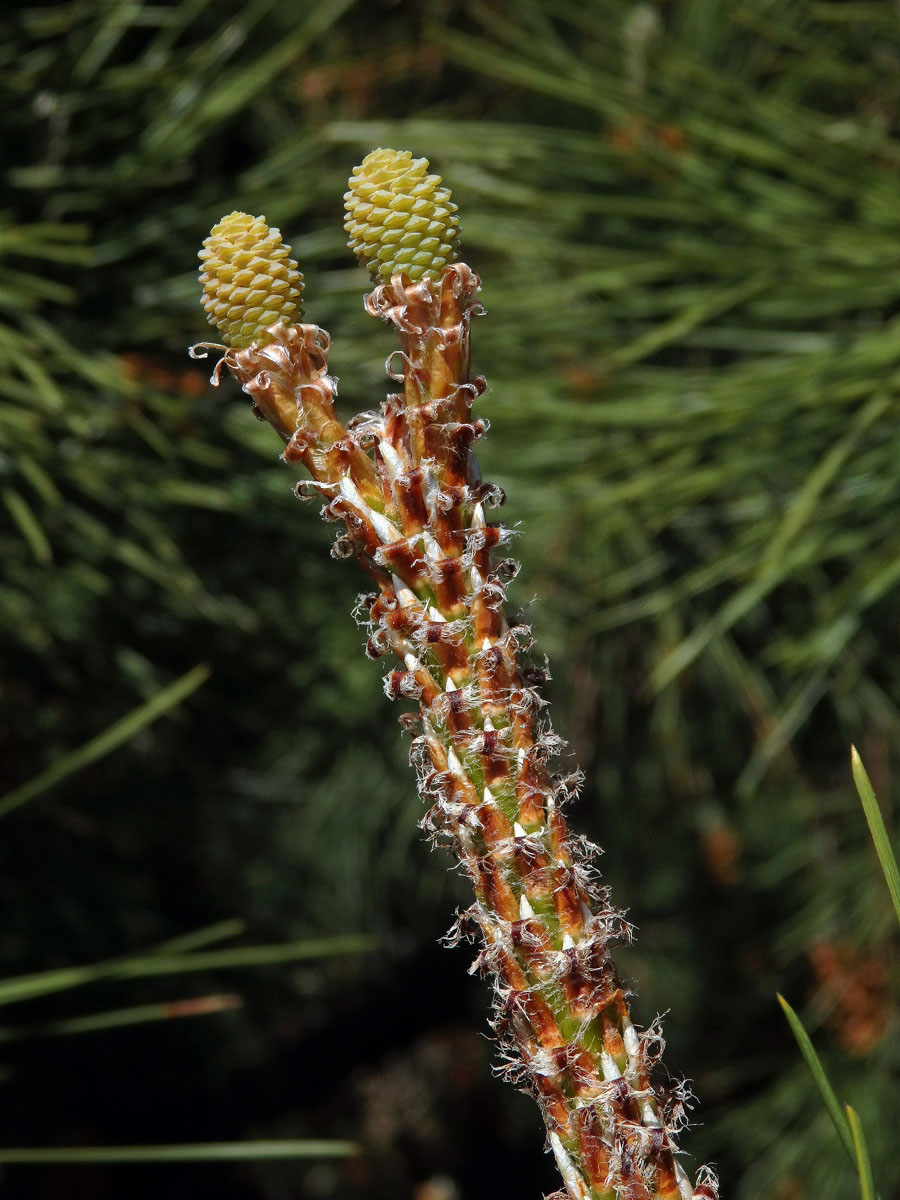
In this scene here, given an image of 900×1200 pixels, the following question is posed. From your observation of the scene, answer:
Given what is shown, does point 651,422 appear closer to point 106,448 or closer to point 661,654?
point 661,654

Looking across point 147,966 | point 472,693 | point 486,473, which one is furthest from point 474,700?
point 486,473

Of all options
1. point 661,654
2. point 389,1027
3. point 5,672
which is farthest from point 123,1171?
point 661,654

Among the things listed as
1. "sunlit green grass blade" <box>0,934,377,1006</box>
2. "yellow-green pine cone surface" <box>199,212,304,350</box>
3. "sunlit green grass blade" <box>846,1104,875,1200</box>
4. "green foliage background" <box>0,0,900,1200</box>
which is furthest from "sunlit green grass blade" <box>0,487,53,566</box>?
"sunlit green grass blade" <box>846,1104,875,1200</box>

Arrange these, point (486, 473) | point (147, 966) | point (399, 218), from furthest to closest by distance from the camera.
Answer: point (486, 473) < point (147, 966) < point (399, 218)

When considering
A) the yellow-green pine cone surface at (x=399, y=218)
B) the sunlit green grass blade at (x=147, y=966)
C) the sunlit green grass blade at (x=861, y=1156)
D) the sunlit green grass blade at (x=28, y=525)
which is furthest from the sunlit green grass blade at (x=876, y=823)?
the sunlit green grass blade at (x=28, y=525)

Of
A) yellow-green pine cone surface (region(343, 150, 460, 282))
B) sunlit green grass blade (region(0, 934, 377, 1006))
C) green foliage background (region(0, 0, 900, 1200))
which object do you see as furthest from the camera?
green foliage background (region(0, 0, 900, 1200))

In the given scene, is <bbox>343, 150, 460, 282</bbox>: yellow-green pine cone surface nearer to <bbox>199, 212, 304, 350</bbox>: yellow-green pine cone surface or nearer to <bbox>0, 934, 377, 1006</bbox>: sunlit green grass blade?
<bbox>199, 212, 304, 350</bbox>: yellow-green pine cone surface

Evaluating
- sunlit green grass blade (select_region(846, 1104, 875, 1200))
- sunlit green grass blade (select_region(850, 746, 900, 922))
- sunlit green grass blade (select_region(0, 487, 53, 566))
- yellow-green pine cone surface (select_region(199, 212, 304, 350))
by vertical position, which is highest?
yellow-green pine cone surface (select_region(199, 212, 304, 350))

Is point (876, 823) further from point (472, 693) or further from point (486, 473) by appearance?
point (486, 473)
